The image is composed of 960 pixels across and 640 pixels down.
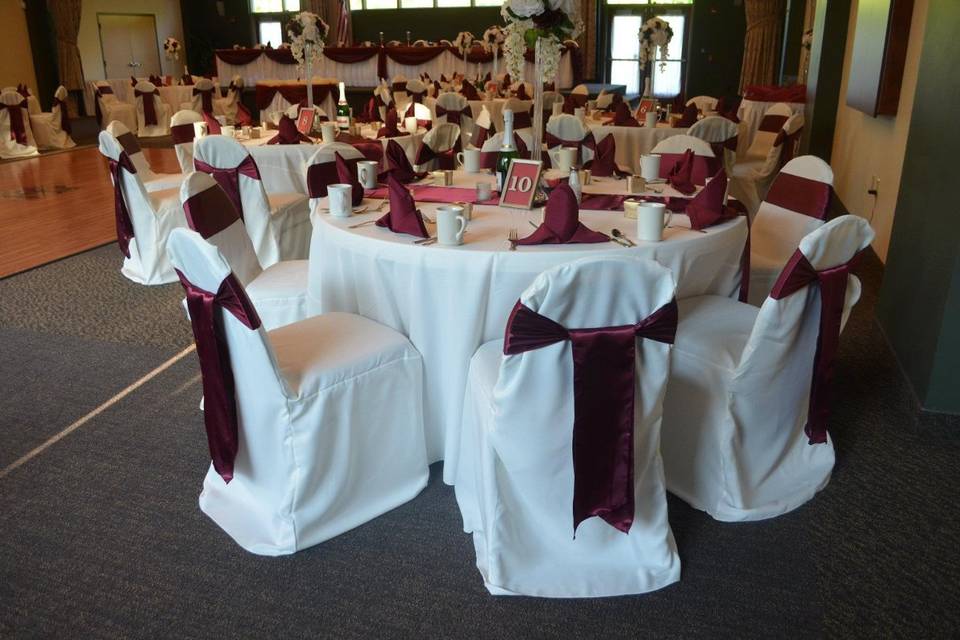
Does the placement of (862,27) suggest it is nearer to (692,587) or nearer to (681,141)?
(681,141)

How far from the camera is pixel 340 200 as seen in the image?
284 cm

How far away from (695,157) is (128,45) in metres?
17.3

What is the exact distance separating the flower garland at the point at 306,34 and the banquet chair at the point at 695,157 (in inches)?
114

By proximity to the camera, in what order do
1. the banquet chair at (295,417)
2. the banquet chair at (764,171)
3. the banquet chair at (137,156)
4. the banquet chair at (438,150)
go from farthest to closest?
1. the banquet chair at (764,171)
2. the banquet chair at (137,156)
3. the banquet chair at (438,150)
4. the banquet chair at (295,417)

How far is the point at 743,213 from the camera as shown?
287cm

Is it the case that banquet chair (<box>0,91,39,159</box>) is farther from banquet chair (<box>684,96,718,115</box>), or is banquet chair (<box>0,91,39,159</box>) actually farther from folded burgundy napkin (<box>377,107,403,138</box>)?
banquet chair (<box>684,96,718,115</box>)

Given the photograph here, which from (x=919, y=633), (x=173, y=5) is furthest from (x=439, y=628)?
(x=173, y=5)

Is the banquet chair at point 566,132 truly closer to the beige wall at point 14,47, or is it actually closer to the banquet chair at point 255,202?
the banquet chair at point 255,202

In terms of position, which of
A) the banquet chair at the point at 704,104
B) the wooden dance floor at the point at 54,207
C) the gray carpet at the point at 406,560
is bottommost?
the gray carpet at the point at 406,560

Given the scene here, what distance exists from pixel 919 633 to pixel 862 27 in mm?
5537

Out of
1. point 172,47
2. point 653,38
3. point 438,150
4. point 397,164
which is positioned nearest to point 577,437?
point 397,164

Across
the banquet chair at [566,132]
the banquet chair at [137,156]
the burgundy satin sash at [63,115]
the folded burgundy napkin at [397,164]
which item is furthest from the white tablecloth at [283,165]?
the burgundy satin sash at [63,115]

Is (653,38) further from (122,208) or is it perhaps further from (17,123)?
(17,123)

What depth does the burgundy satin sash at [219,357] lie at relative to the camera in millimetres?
2059
